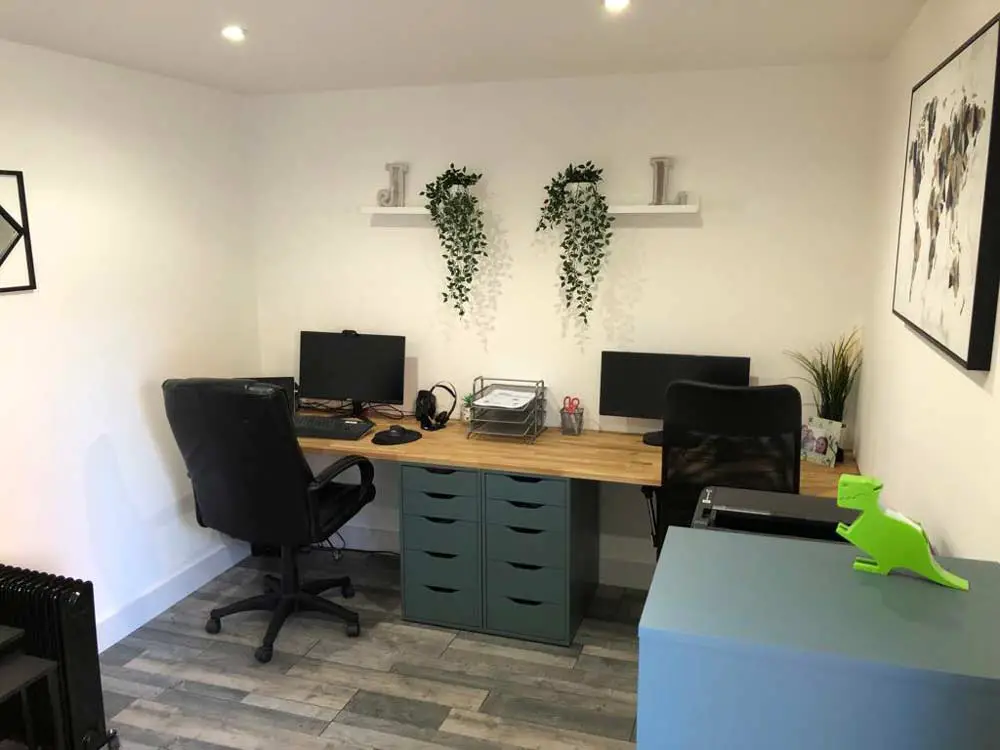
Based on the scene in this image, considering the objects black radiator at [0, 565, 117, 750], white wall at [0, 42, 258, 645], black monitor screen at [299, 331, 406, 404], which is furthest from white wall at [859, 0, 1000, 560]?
white wall at [0, 42, 258, 645]

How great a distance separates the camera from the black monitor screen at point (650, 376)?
3445 mm

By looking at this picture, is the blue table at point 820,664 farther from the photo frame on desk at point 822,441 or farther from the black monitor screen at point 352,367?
the black monitor screen at point 352,367

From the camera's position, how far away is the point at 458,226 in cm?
375

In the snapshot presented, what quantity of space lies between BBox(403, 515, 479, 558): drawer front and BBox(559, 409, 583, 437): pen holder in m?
0.66

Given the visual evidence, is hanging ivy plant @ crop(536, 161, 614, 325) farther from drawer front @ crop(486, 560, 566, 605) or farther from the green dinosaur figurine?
the green dinosaur figurine

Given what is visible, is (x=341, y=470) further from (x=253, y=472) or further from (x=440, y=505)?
(x=440, y=505)

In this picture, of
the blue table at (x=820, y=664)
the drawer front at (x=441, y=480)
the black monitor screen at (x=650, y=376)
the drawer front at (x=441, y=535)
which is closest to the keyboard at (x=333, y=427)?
the drawer front at (x=441, y=480)

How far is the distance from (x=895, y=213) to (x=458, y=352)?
→ 6.60 ft

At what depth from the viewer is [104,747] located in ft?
8.92

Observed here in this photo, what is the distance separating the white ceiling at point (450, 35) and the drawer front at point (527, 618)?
2.19 m

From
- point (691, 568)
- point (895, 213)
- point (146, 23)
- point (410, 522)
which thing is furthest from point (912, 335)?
point (146, 23)

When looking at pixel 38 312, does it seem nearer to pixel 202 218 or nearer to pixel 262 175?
pixel 202 218

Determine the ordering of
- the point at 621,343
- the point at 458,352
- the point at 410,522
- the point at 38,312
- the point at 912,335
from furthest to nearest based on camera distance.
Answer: the point at 458,352, the point at 621,343, the point at 410,522, the point at 38,312, the point at 912,335

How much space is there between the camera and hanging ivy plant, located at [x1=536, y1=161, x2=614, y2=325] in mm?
3553
